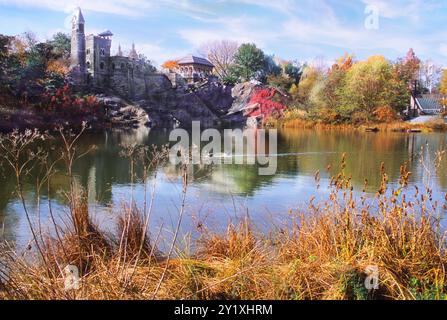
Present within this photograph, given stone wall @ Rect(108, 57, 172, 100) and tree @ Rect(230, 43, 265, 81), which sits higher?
tree @ Rect(230, 43, 265, 81)

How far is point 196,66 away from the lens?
41.3 meters

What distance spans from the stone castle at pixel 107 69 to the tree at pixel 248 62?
25.7 feet

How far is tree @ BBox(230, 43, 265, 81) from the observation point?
132 feet


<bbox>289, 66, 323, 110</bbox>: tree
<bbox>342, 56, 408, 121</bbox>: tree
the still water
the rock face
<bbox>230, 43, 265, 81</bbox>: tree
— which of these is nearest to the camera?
the still water

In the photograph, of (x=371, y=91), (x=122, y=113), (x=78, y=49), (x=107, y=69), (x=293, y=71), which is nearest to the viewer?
(x=78, y=49)

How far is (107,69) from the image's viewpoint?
107 ft

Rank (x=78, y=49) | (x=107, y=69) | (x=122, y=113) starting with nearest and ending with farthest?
(x=78, y=49)
(x=122, y=113)
(x=107, y=69)

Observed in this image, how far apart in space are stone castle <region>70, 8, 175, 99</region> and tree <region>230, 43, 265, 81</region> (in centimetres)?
783

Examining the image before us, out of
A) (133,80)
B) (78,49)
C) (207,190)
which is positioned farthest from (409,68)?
(207,190)

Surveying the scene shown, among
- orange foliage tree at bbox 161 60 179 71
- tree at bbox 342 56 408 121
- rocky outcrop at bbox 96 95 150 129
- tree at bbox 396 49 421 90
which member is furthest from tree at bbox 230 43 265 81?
rocky outcrop at bbox 96 95 150 129

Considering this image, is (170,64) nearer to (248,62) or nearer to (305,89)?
(248,62)

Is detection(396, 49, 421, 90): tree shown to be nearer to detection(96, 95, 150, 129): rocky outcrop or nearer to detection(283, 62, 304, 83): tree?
detection(283, 62, 304, 83): tree

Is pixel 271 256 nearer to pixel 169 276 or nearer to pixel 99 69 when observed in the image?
pixel 169 276

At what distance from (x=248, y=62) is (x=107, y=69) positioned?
1400 centimetres
